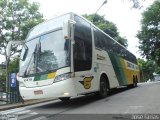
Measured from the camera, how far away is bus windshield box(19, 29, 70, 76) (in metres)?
12.1

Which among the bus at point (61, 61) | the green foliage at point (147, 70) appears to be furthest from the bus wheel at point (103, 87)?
the green foliage at point (147, 70)

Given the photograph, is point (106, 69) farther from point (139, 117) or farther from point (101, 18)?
point (101, 18)

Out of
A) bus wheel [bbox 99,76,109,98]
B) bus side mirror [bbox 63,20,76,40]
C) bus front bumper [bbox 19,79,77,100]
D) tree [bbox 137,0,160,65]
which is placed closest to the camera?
bus side mirror [bbox 63,20,76,40]

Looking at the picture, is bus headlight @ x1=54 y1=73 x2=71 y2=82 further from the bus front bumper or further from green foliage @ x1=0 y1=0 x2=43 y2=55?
green foliage @ x1=0 y1=0 x2=43 y2=55

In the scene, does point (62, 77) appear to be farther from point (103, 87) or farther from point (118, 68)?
point (118, 68)

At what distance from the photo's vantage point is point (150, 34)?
43281 mm

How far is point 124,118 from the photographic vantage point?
880 centimetres

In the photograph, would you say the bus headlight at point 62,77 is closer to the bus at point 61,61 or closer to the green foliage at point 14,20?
the bus at point 61,61

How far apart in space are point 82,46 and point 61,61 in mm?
1476

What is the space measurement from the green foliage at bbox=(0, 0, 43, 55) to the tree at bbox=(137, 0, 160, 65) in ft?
58.3

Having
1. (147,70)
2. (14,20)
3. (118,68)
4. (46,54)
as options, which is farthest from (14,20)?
(147,70)

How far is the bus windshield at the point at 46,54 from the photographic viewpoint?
39.6ft

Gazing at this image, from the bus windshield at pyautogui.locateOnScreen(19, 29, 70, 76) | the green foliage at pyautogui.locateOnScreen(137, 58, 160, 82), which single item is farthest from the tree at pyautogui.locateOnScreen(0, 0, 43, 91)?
the green foliage at pyautogui.locateOnScreen(137, 58, 160, 82)

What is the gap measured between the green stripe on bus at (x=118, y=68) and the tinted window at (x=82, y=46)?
386 cm
